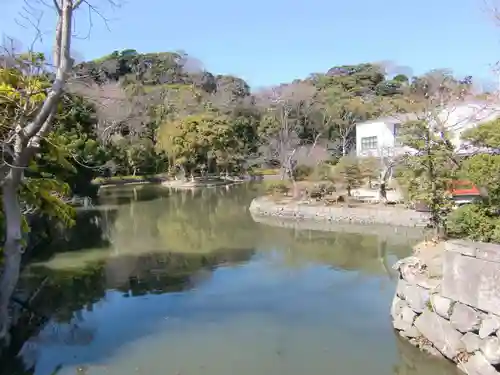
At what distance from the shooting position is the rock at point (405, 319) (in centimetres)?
633

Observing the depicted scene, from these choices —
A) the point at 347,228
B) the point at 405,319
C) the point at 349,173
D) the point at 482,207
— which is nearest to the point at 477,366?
the point at 405,319

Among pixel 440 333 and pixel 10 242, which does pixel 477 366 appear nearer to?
pixel 440 333

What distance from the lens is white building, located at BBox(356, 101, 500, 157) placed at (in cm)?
2011

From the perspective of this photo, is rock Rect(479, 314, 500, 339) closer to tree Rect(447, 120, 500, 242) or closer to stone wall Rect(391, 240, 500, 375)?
stone wall Rect(391, 240, 500, 375)

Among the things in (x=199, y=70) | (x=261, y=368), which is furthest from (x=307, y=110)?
(x=261, y=368)

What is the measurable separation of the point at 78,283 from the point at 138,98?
116ft

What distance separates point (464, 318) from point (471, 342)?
25 cm

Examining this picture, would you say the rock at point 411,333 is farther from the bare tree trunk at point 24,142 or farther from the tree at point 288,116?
the tree at point 288,116

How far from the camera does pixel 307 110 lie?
37.7 m

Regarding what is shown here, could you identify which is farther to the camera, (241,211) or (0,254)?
(241,211)

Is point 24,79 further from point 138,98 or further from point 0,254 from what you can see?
point 138,98

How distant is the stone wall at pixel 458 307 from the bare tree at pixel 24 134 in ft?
15.4

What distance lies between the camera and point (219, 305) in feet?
26.5

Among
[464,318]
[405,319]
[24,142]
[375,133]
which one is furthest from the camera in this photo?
[375,133]
